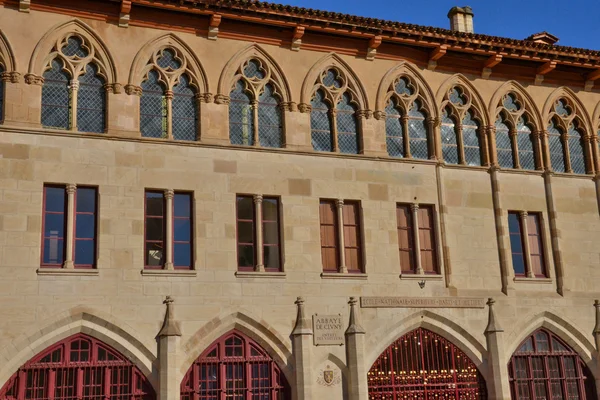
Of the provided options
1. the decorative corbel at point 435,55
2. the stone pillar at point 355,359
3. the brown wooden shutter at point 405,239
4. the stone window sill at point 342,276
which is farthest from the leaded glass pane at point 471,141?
the stone pillar at point 355,359

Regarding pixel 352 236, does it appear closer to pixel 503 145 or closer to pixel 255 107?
pixel 255 107

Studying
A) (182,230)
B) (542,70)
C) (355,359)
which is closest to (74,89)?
(182,230)

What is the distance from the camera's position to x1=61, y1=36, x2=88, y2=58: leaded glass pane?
17.2 m

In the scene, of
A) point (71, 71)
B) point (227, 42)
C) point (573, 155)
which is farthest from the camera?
point (573, 155)

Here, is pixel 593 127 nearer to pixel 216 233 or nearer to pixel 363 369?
pixel 363 369

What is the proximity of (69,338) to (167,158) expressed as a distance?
14.5 ft

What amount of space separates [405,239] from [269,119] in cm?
447

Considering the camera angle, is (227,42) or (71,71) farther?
(227,42)

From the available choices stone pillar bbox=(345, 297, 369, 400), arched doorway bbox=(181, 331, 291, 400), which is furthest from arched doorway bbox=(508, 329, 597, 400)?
arched doorway bbox=(181, 331, 291, 400)

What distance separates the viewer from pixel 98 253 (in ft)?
53.5

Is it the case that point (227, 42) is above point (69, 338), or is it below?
above

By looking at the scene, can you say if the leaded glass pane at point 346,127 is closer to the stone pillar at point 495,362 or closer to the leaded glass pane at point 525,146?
the leaded glass pane at point 525,146

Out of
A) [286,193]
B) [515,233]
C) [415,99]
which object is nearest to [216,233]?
[286,193]

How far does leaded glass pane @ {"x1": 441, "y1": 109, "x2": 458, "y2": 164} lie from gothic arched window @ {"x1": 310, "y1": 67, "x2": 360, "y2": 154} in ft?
8.08
